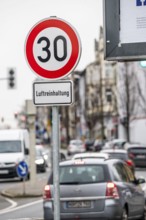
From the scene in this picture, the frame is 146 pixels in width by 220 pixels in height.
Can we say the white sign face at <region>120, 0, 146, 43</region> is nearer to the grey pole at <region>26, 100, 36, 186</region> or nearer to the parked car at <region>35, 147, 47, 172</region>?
the grey pole at <region>26, 100, 36, 186</region>

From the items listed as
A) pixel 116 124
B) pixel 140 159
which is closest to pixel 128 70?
pixel 116 124

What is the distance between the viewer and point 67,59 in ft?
25.1

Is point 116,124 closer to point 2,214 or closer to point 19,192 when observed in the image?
point 19,192

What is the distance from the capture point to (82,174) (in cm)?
1636

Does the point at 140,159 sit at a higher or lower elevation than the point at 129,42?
lower

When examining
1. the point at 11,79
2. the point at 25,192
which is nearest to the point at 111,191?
the point at 25,192

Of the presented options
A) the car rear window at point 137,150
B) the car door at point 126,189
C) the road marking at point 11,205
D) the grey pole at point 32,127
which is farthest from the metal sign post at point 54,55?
the car rear window at point 137,150

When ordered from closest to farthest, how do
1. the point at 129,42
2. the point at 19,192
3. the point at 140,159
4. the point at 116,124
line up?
the point at 129,42, the point at 19,192, the point at 140,159, the point at 116,124

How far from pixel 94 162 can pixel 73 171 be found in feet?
1.55

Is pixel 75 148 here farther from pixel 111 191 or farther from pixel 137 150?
pixel 111 191

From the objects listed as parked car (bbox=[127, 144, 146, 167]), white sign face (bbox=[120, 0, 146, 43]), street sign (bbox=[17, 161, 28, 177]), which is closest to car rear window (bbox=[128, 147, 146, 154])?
parked car (bbox=[127, 144, 146, 167])

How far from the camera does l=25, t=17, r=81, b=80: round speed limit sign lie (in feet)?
25.1

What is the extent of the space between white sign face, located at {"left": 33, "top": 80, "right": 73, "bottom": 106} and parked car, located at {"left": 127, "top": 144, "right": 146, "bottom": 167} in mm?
42372

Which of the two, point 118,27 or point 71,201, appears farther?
point 71,201
